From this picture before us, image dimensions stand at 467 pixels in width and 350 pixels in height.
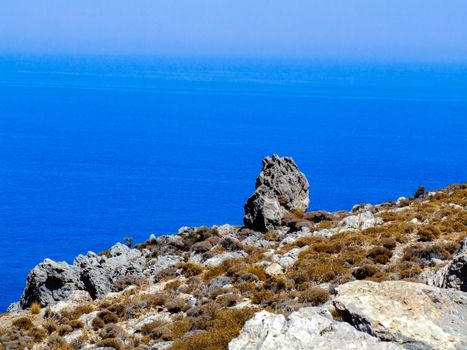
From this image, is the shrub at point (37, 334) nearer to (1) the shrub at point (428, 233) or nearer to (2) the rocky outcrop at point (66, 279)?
(2) the rocky outcrop at point (66, 279)

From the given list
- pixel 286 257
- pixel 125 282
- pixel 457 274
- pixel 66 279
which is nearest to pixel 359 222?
pixel 286 257

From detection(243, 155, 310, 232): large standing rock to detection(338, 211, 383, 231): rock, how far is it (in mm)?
3883

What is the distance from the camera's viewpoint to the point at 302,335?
9117 mm

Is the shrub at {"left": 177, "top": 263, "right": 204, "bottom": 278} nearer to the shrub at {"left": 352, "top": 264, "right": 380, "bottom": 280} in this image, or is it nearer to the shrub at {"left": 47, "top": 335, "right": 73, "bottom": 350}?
the shrub at {"left": 47, "top": 335, "right": 73, "bottom": 350}

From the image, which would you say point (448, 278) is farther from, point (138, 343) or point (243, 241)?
point (243, 241)

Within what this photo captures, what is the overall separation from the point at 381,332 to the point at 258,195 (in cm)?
2320

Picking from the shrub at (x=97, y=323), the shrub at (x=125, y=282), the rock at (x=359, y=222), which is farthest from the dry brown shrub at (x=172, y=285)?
the rock at (x=359, y=222)

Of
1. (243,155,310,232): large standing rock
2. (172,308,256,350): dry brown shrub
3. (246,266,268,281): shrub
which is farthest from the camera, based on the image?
(243,155,310,232): large standing rock

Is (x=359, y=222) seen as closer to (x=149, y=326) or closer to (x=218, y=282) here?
(x=218, y=282)

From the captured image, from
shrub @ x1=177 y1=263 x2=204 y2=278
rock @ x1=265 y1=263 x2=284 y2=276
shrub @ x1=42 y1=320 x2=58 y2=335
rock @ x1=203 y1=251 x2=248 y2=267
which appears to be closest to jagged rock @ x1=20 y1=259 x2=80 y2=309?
shrub @ x1=177 y1=263 x2=204 y2=278

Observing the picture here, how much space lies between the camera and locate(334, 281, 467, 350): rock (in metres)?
9.53

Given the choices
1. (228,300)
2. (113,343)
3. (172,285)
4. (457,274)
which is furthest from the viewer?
(172,285)

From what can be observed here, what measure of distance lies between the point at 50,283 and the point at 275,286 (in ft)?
36.0

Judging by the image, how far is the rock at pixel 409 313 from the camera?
9531 millimetres
